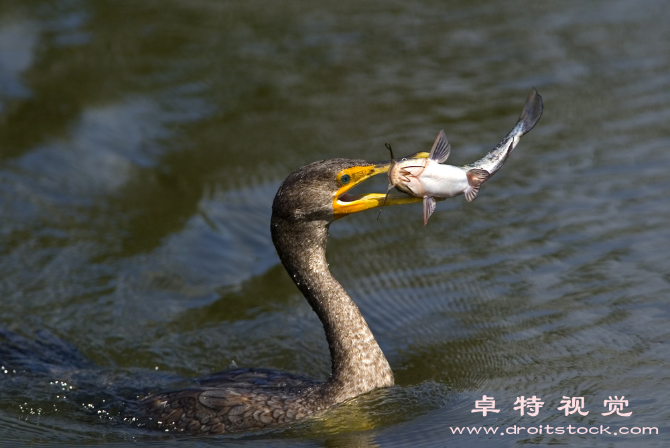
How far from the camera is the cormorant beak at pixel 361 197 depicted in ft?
19.9

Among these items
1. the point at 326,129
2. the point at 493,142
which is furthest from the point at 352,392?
the point at 326,129

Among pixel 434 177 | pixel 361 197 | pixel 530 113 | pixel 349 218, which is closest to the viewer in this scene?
pixel 434 177

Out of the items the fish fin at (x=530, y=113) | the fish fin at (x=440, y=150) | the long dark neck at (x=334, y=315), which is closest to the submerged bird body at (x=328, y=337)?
the long dark neck at (x=334, y=315)

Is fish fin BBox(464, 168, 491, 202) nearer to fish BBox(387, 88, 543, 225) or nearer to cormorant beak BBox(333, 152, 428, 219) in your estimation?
fish BBox(387, 88, 543, 225)

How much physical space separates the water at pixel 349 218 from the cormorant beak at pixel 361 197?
48.2 inches

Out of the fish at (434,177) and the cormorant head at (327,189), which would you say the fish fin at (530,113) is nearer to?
the fish at (434,177)

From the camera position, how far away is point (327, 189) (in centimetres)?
615

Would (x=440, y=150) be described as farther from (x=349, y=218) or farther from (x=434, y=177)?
(x=349, y=218)

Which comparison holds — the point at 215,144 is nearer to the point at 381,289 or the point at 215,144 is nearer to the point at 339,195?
the point at 381,289

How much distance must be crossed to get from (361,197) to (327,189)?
0.25 metres

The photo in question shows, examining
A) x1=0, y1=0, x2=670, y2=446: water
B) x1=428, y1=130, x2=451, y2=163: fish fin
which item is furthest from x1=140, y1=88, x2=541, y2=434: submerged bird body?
x1=0, y1=0, x2=670, y2=446: water

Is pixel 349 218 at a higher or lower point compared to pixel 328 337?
higher

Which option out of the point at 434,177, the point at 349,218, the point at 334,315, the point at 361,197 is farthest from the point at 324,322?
the point at 349,218

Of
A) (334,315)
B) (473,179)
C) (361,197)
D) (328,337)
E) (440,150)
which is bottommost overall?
(328,337)
